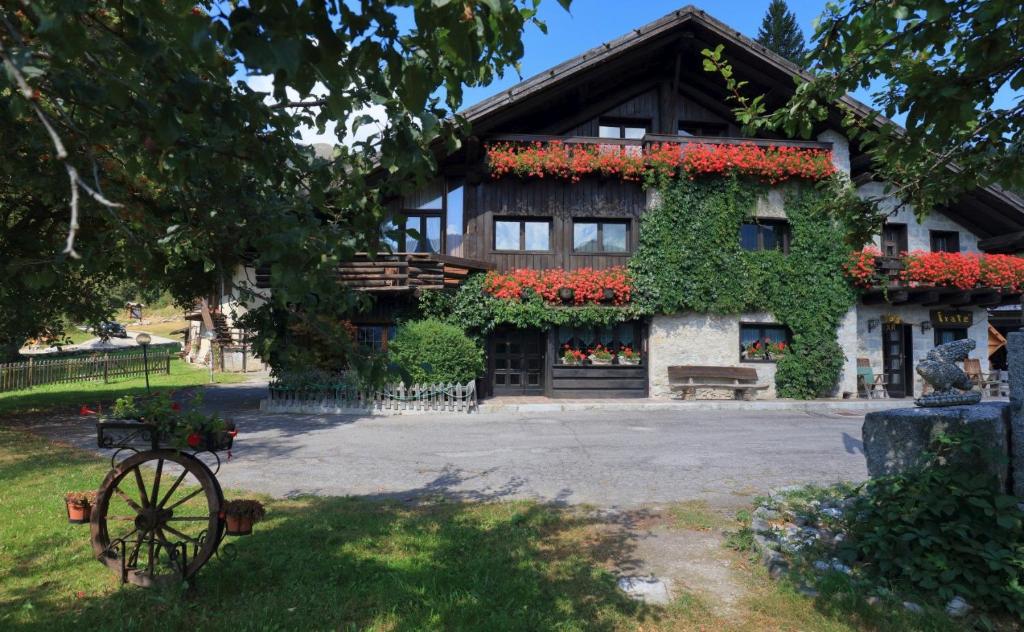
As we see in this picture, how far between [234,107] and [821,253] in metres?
17.4

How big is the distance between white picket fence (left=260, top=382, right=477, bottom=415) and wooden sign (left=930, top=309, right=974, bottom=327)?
15242 mm

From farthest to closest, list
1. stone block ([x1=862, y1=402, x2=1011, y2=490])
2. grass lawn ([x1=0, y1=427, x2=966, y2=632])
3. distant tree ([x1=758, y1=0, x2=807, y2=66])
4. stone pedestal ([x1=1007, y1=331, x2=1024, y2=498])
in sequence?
distant tree ([x1=758, y1=0, x2=807, y2=66]) → stone pedestal ([x1=1007, y1=331, x2=1024, y2=498]) → stone block ([x1=862, y1=402, x2=1011, y2=490]) → grass lawn ([x1=0, y1=427, x2=966, y2=632])

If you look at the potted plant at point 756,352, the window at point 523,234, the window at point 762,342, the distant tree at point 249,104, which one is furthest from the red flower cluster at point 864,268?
the distant tree at point 249,104

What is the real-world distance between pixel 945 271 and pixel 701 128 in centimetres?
833

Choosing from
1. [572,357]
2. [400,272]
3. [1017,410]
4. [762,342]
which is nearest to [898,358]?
[762,342]

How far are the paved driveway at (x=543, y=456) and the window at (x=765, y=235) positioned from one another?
6.00m

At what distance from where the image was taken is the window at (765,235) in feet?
53.1

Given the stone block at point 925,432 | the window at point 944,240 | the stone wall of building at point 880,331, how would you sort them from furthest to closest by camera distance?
1. the window at point 944,240
2. the stone wall of building at point 880,331
3. the stone block at point 925,432

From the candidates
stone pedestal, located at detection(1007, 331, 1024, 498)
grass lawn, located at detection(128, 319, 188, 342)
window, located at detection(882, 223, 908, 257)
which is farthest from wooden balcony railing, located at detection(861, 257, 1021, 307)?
grass lawn, located at detection(128, 319, 188, 342)

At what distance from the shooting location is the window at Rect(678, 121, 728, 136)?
16938 millimetres

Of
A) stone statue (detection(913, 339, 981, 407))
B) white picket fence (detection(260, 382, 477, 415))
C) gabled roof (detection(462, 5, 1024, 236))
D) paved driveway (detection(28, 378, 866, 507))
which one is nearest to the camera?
stone statue (detection(913, 339, 981, 407))

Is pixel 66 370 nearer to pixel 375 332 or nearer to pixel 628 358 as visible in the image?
pixel 375 332

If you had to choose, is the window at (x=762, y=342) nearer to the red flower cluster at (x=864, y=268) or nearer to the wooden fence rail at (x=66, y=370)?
the red flower cluster at (x=864, y=268)

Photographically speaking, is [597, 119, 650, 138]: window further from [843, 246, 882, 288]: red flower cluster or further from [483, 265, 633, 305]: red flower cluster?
[843, 246, 882, 288]: red flower cluster
